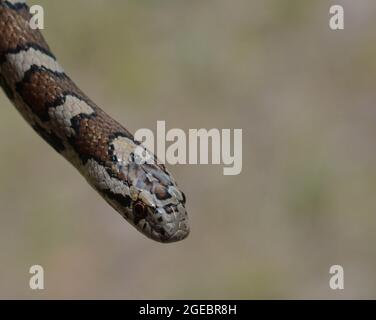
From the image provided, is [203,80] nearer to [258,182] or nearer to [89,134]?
[258,182]

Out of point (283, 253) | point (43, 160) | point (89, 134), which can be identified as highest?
point (43, 160)

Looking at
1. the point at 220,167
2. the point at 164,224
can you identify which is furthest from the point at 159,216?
the point at 220,167

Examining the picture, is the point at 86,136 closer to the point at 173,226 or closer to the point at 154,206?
the point at 154,206

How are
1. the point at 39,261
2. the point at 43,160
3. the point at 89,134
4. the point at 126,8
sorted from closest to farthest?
the point at 89,134 → the point at 39,261 → the point at 43,160 → the point at 126,8

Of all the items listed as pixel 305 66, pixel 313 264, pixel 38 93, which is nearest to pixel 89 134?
A: pixel 38 93

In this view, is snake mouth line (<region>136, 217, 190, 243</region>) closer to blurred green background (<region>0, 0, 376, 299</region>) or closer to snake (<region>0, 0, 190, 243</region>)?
snake (<region>0, 0, 190, 243</region>)

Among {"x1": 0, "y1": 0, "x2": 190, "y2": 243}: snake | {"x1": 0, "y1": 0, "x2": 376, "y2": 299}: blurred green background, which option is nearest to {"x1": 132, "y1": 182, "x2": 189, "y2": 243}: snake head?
{"x1": 0, "y1": 0, "x2": 190, "y2": 243}: snake

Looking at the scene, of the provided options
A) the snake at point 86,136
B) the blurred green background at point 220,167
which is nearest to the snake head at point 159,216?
the snake at point 86,136
